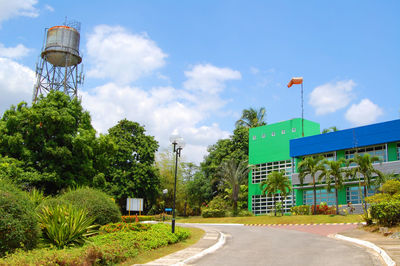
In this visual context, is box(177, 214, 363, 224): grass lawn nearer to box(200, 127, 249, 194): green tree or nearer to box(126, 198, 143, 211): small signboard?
box(126, 198, 143, 211): small signboard

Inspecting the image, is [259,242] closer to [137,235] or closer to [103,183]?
[137,235]

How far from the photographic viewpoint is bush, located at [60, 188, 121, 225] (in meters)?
16.7

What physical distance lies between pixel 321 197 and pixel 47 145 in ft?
89.5

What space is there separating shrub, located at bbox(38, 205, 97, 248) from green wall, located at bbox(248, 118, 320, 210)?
33.8m

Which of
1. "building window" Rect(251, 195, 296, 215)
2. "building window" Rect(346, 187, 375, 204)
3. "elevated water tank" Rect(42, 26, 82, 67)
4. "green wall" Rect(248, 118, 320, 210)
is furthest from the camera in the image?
"elevated water tank" Rect(42, 26, 82, 67)

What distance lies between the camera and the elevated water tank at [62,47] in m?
45.1

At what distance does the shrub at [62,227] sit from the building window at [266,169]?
33.6 metres

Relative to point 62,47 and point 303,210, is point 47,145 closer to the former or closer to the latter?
point 62,47

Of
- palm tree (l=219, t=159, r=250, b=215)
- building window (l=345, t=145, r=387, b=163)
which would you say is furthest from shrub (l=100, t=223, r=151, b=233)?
palm tree (l=219, t=159, r=250, b=215)

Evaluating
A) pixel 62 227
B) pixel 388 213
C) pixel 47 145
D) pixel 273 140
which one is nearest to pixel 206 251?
pixel 62 227

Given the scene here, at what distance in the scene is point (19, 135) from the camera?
84.8ft

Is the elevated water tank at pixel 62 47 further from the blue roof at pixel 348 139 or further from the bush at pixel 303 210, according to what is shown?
the bush at pixel 303 210

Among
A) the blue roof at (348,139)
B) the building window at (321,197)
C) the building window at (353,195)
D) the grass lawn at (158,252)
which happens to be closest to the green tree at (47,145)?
the grass lawn at (158,252)

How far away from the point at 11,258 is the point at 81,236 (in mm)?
4061
